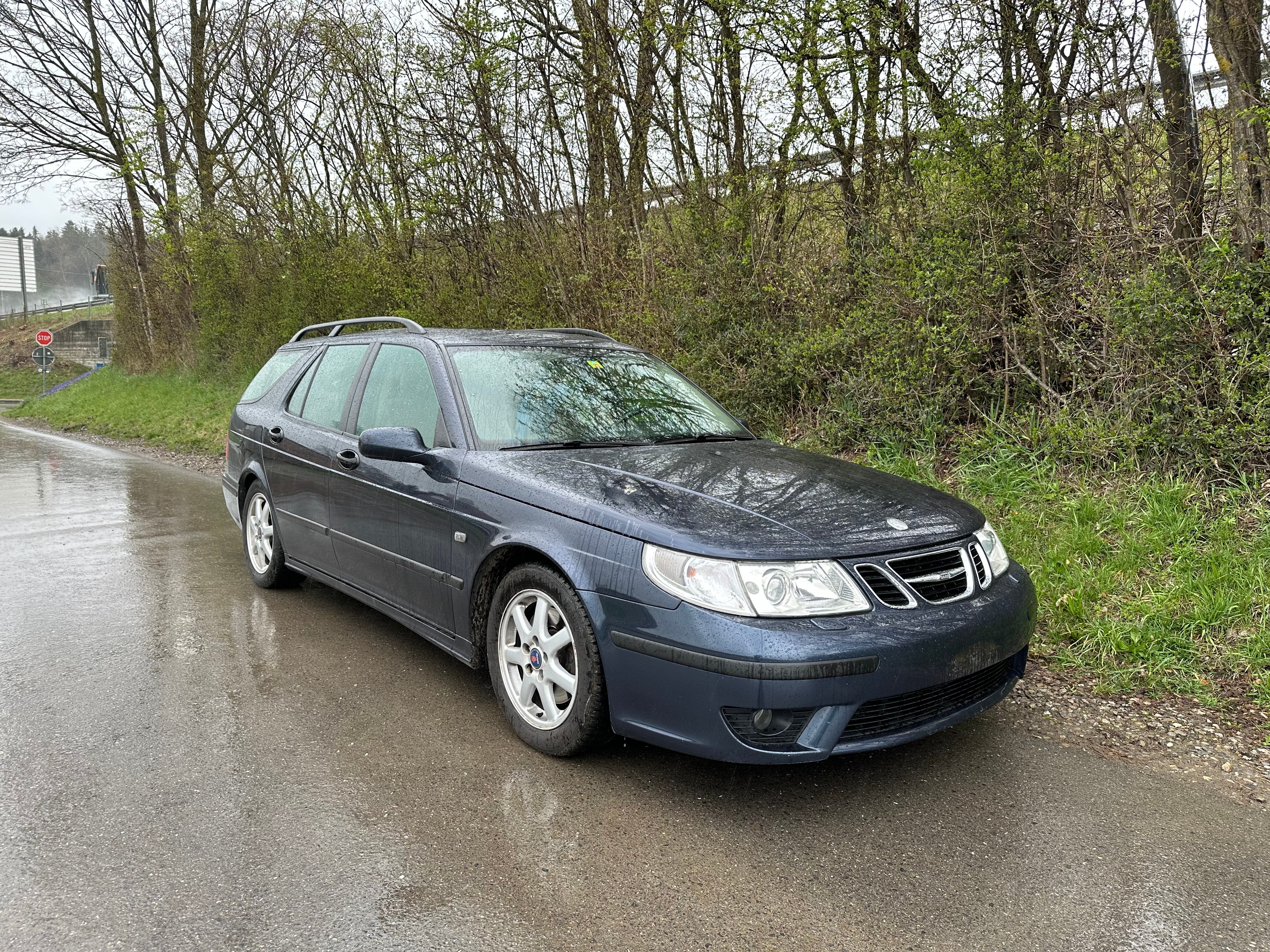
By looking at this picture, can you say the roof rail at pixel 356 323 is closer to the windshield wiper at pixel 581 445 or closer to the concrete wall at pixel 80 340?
the windshield wiper at pixel 581 445

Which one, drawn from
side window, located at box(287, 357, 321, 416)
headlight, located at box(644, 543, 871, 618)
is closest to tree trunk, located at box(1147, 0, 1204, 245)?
headlight, located at box(644, 543, 871, 618)

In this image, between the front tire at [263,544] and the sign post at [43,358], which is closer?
the front tire at [263,544]

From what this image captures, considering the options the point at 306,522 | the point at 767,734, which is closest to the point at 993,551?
the point at 767,734

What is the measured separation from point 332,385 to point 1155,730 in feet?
14.3

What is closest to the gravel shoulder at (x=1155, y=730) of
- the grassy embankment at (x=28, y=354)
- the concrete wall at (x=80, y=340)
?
the grassy embankment at (x=28, y=354)

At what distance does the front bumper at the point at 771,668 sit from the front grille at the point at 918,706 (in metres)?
0.02

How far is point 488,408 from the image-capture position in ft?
13.7

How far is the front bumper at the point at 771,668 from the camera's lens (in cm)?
288

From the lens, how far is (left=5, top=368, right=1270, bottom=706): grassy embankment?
4250 mm

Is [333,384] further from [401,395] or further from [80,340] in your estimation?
[80,340]

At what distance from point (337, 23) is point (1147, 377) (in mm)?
13159

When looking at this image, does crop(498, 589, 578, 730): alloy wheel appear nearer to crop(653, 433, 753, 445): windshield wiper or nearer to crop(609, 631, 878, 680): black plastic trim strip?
crop(609, 631, 878, 680): black plastic trim strip

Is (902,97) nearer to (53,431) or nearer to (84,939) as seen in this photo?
(84,939)

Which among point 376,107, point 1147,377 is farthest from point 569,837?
point 376,107
